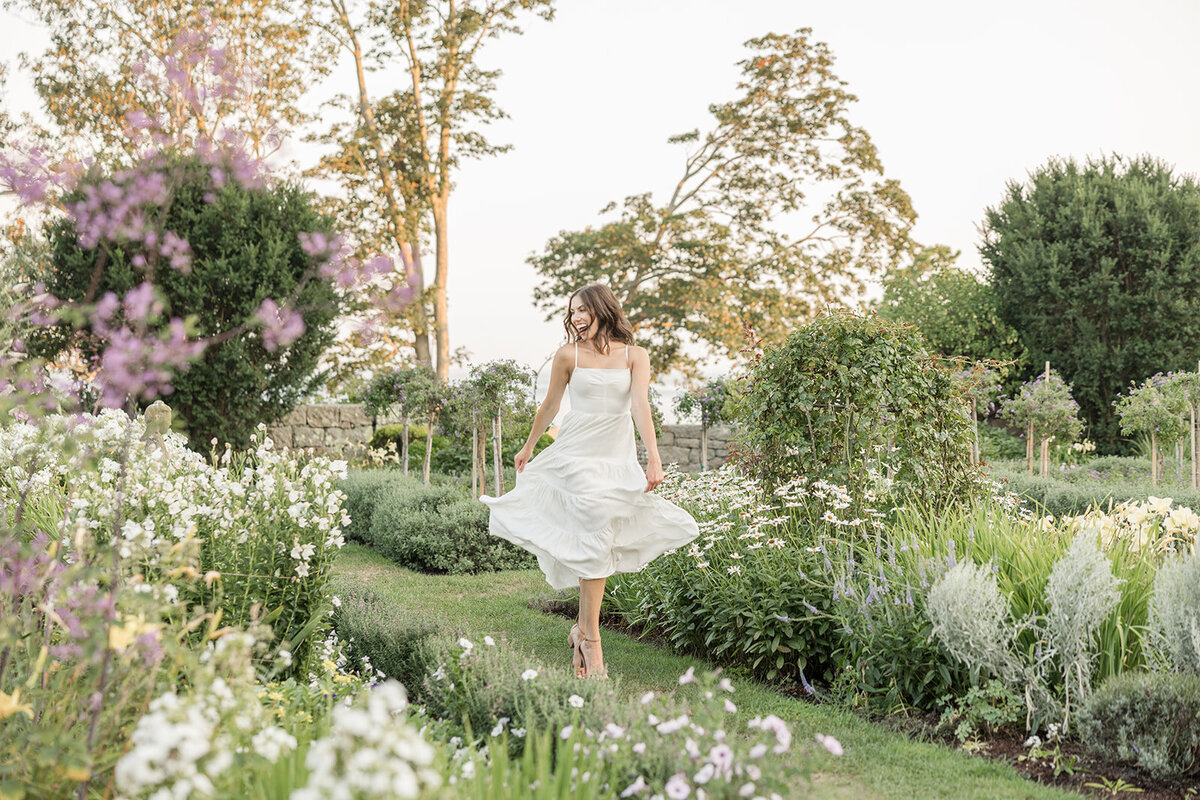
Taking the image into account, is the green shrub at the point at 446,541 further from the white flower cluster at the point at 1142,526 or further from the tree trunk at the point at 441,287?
the tree trunk at the point at 441,287

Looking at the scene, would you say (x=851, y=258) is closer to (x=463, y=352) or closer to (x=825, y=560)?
(x=463, y=352)

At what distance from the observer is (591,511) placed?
14.2 feet

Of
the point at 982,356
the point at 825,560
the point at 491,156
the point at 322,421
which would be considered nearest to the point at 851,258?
the point at 982,356

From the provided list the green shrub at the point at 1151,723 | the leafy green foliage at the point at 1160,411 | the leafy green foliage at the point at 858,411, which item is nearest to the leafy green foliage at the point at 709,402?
the leafy green foliage at the point at 1160,411

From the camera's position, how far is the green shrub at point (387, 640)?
3.78 meters

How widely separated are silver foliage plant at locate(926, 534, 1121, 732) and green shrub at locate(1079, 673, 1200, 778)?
19 cm

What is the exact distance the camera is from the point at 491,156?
17.6 m

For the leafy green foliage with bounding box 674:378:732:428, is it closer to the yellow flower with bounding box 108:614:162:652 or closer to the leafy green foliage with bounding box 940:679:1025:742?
the leafy green foliage with bounding box 940:679:1025:742

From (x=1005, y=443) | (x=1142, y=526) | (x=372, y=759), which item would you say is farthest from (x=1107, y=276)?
(x=372, y=759)

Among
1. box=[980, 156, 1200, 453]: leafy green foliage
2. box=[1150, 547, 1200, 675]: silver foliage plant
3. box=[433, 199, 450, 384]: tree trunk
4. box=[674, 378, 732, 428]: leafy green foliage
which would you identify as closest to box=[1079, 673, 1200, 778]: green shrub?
box=[1150, 547, 1200, 675]: silver foliage plant

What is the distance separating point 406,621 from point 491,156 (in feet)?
48.4

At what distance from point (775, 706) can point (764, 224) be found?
15933mm

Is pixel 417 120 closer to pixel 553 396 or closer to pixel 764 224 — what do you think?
pixel 764 224

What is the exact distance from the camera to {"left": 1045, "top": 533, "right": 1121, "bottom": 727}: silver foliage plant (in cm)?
339
